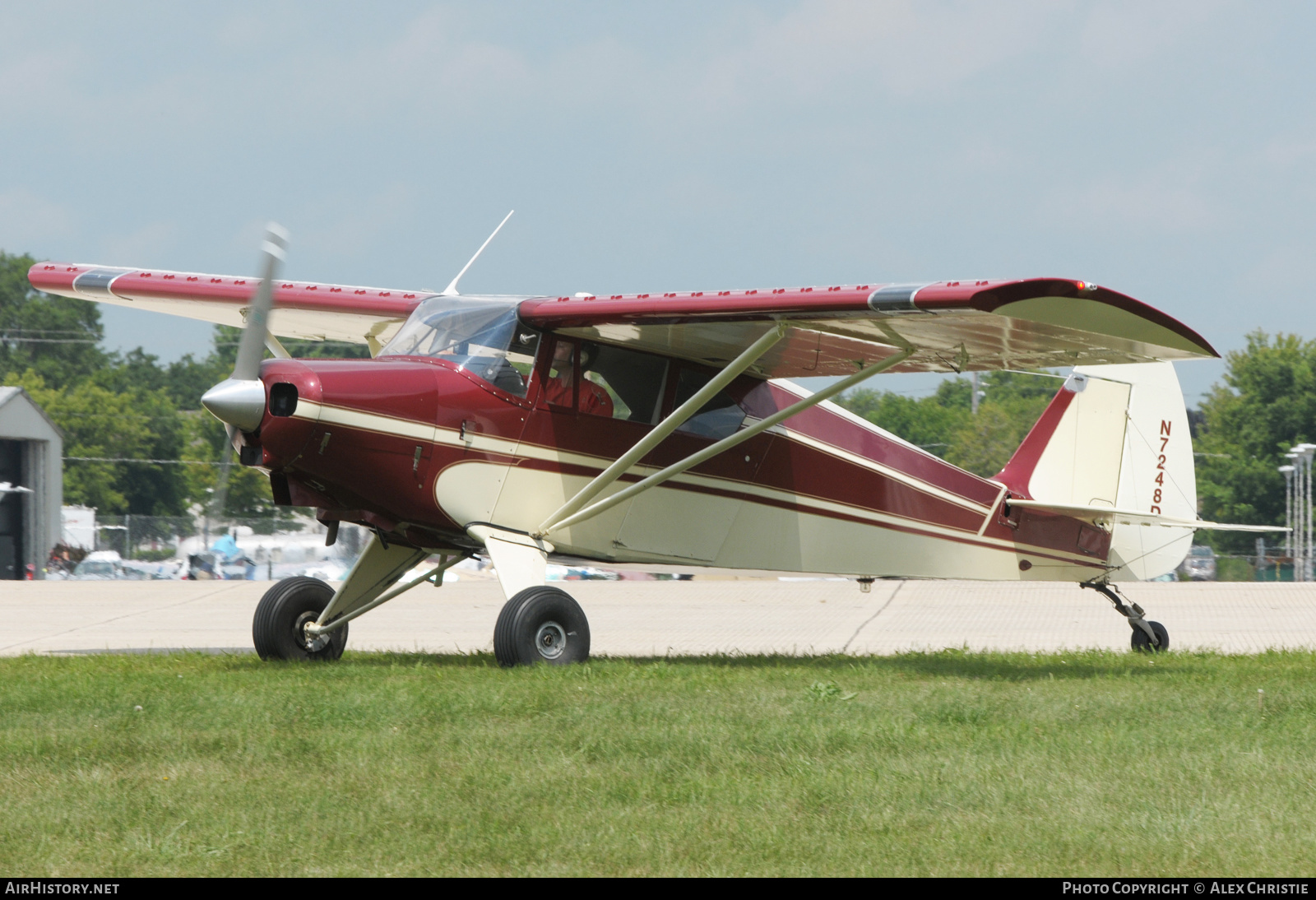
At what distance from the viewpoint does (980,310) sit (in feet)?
25.2

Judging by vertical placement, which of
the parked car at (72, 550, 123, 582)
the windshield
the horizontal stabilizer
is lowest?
the parked car at (72, 550, 123, 582)

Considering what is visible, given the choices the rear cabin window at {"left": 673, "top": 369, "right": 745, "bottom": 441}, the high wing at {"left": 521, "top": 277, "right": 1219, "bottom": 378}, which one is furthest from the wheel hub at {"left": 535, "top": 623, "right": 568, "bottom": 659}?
the high wing at {"left": 521, "top": 277, "right": 1219, "bottom": 378}

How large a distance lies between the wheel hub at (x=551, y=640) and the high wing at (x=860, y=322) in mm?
2167

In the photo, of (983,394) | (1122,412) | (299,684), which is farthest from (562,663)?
(983,394)

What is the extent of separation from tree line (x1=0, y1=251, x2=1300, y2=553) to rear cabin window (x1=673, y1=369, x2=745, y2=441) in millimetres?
65506

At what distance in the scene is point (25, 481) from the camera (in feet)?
154

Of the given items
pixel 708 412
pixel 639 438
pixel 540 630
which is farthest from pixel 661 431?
pixel 540 630

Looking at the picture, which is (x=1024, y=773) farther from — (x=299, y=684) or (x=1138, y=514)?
(x=1138, y=514)

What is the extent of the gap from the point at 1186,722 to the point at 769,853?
12.0 feet

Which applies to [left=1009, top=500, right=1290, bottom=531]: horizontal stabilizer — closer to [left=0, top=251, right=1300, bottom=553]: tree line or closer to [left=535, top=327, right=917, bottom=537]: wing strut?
[left=535, top=327, right=917, bottom=537]: wing strut

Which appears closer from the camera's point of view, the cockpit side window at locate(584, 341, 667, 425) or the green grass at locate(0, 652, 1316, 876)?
the green grass at locate(0, 652, 1316, 876)

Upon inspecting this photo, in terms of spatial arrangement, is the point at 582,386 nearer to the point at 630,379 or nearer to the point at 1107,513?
the point at 630,379

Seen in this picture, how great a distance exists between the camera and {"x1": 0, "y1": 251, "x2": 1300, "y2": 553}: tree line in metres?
80.0

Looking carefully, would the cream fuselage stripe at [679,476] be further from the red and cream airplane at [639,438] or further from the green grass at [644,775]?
the green grass at [644,775]
